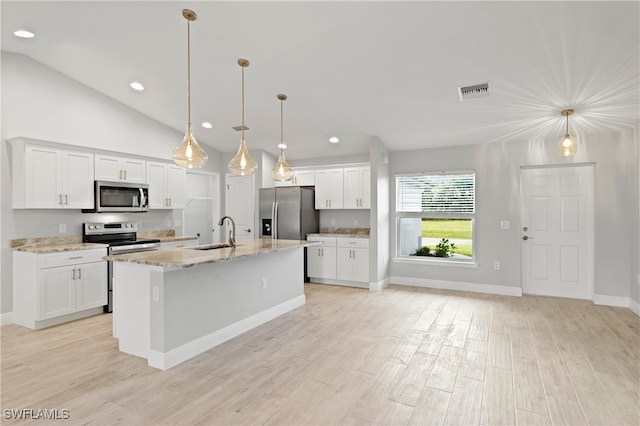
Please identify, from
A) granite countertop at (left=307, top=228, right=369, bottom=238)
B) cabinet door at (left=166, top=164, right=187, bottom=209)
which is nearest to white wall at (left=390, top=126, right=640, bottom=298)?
granite countertop at (left=307, top=228, right=369, bottom=238)

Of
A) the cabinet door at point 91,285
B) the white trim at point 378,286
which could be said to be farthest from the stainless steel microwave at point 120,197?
the white trim at point 378,286

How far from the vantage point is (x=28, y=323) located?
4.04 m

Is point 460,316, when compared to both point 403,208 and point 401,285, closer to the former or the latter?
point 401,285

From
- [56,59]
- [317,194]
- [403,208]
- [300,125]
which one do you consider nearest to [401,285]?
[403,208]

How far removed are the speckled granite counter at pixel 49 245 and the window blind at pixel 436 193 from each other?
186 inches

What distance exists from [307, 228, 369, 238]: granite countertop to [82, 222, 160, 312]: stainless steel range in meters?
2.77

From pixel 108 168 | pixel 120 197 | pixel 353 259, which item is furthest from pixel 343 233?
pixel 108 168

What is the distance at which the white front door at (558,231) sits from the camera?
5125 millimetres

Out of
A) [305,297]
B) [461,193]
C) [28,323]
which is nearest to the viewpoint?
[28,323]

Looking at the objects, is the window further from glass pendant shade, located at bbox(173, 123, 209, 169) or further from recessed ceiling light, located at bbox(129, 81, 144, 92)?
recessed ceiling light, located at bbox(129, 81, 144, 92)

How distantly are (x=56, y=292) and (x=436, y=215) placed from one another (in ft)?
18.2

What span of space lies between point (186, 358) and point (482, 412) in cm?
241

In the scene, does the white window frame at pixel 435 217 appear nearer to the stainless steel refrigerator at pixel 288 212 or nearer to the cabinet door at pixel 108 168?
the stainless steel refrigerator at pixel 288 212

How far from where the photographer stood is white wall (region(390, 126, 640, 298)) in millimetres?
4746
